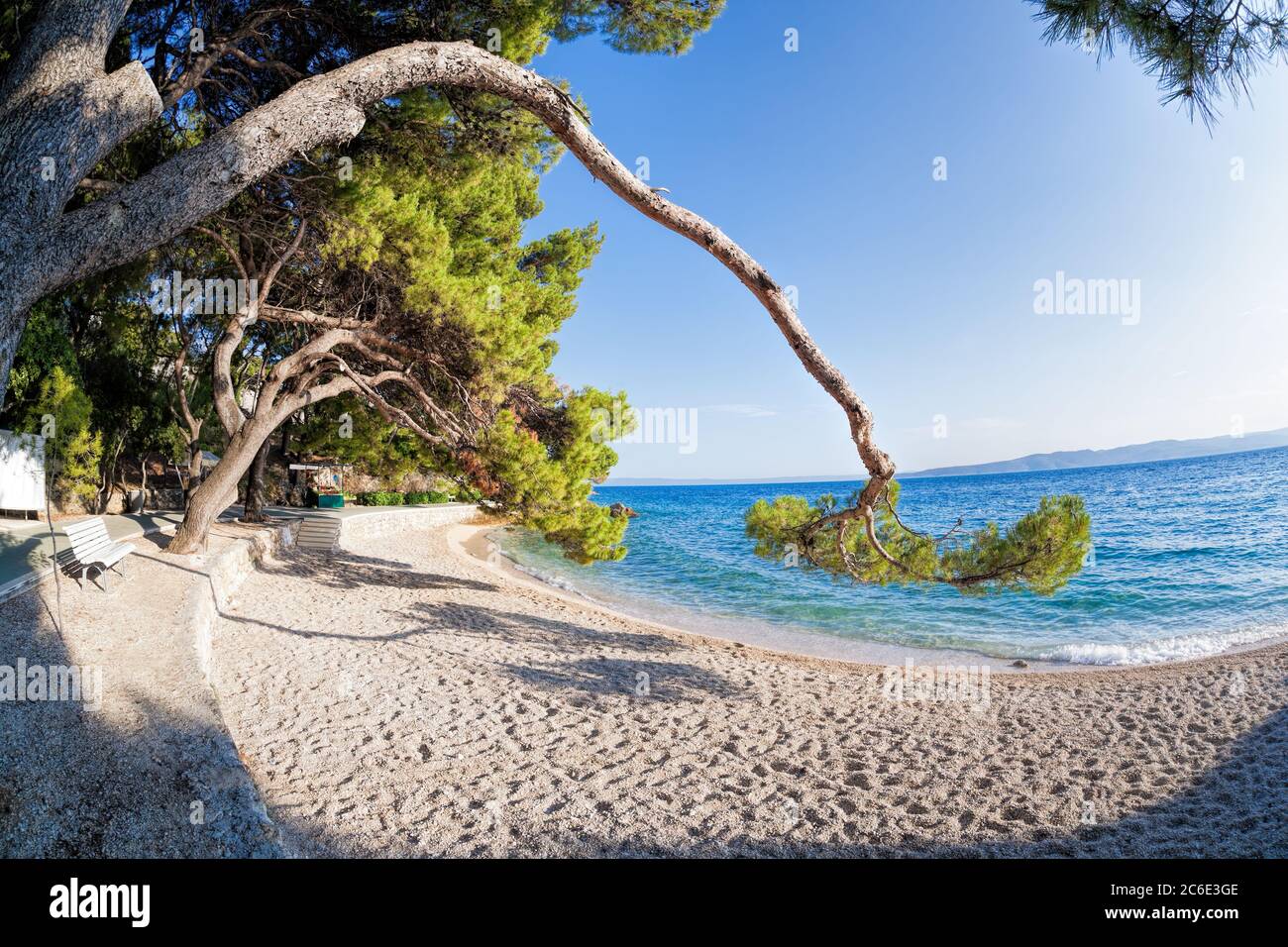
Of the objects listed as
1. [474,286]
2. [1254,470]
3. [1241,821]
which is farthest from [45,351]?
[1254,470]

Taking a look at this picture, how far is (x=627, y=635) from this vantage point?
34.6ft

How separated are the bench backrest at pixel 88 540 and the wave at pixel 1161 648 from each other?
13804 millimetres

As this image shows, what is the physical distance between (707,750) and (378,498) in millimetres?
28547

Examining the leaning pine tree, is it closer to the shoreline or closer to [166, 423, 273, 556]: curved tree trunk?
the shoreline

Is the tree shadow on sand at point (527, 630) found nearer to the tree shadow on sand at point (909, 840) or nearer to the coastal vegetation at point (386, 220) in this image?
the coastal vegetation at point (386, 220)

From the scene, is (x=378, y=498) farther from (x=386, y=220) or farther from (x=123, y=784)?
(x=123, y=784)

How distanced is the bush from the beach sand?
71.9 feet

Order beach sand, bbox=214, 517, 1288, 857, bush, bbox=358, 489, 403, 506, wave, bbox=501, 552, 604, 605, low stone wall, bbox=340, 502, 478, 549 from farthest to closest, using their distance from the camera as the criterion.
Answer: bush, bbox=358, 489, 403, 506 < low stone wall, bbox=340, 502, 478, 549 < wave, bbox=501, 552, 604, 605 < beach sand, bbox=214, 517, 1288, 857

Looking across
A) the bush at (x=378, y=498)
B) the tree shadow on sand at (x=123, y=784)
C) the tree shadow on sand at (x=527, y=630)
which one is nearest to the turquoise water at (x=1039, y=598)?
the tree shadow on sand at (x=527, y=630)

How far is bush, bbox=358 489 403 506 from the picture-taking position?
99.3ft

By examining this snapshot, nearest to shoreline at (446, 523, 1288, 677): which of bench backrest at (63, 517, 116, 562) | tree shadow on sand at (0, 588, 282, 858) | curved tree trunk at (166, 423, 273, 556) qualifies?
curved tree trunk at (166, 423, 273, 556)

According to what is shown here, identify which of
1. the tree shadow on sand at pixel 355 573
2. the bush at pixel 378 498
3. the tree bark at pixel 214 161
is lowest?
the tree shadow on sand at pixel 355 573

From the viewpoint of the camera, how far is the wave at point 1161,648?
10336mm
